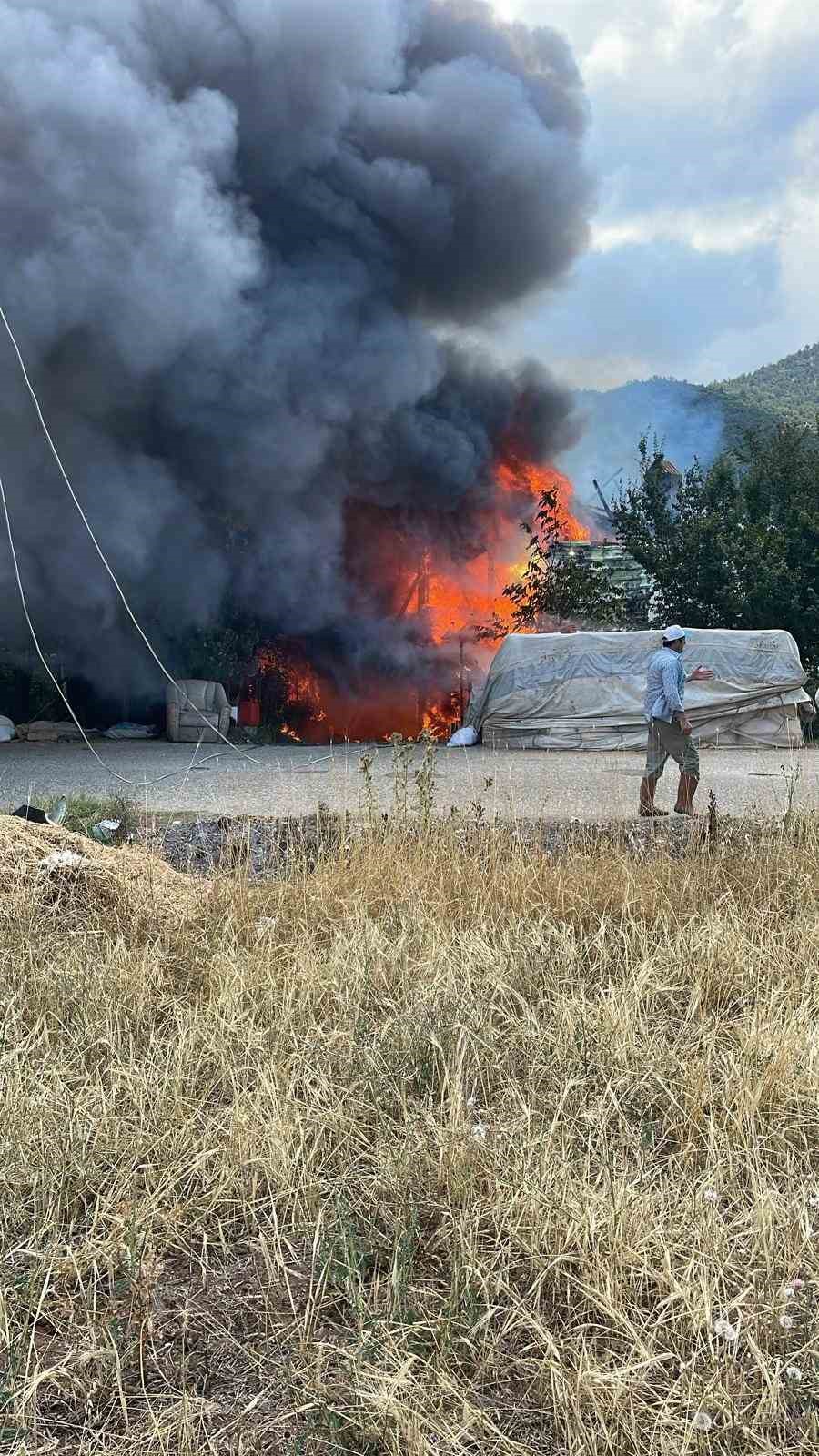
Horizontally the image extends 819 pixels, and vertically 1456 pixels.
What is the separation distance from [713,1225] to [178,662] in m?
16.4

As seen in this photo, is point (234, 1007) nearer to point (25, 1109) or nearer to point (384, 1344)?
point (25, 1109)

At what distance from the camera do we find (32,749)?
14.2 metres

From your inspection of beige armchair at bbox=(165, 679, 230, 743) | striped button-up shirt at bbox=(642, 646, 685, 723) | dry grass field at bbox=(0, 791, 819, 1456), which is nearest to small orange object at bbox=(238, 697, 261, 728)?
beige armchair at bbox=(165, 679, 230, 743)

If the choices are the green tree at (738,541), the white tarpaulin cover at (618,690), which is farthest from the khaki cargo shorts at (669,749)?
the green tree at (738,541)

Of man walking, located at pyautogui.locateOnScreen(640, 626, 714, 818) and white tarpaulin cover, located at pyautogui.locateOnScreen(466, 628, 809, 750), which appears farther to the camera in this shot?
white tarpaulin cover, located at pyautogui.locateOnScreen(466, 628, 809, 750)

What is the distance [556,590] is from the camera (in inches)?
748

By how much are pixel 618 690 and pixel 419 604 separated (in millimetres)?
5139

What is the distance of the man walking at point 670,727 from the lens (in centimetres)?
768

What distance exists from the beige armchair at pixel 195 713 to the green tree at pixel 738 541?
9316 mm

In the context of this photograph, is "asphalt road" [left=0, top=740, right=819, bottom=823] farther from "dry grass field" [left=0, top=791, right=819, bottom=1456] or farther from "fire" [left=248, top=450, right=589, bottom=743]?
"fire" [left=248, top=450, right=589, bottom=743]

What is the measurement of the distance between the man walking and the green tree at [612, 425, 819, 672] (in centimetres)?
1207

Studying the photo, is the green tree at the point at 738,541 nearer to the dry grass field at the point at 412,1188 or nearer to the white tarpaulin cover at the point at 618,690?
the white tarpaulin cover at the point at 618,690

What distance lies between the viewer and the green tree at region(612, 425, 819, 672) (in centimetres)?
1916

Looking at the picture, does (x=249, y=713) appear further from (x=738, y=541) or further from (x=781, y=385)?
(x=781, y=385)
